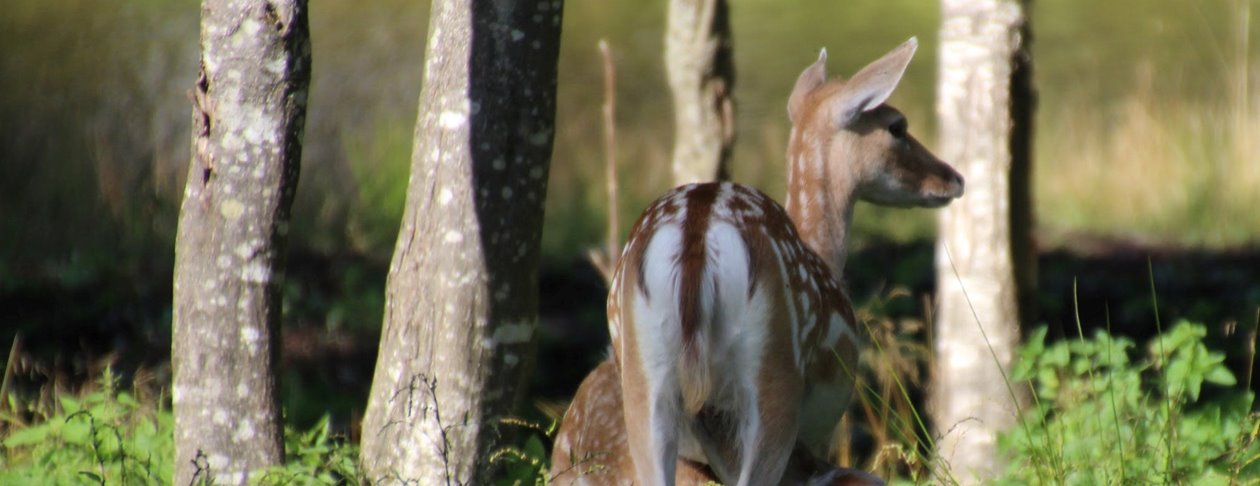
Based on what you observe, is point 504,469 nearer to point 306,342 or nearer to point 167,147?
point 306,342

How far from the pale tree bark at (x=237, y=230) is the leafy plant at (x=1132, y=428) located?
2.06m

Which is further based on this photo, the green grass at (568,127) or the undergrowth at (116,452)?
the green grass at (568,127)

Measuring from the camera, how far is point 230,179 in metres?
3.84

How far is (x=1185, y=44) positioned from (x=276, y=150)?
1526 cm

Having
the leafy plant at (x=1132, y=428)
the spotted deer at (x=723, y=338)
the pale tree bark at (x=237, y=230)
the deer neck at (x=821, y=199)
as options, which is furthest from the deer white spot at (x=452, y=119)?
the leafy plant at (x=1132, y=428)

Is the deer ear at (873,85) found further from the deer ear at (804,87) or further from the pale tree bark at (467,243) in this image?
the pale tree bark at (467,243)

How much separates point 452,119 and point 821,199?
1.36 metres

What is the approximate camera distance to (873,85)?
478 cm

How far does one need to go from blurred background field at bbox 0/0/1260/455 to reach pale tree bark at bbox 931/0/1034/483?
1.41ft

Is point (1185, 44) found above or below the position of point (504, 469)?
above

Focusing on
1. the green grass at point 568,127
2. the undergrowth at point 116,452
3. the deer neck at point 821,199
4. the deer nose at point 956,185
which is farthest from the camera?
the green grass at point 568,127

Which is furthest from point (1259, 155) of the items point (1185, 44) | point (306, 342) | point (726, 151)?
point (306, 342)

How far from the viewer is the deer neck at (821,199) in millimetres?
4930

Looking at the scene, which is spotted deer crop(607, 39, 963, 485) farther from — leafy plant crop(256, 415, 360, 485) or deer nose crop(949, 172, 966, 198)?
deer nose crop(949, 172, 966, 198)
